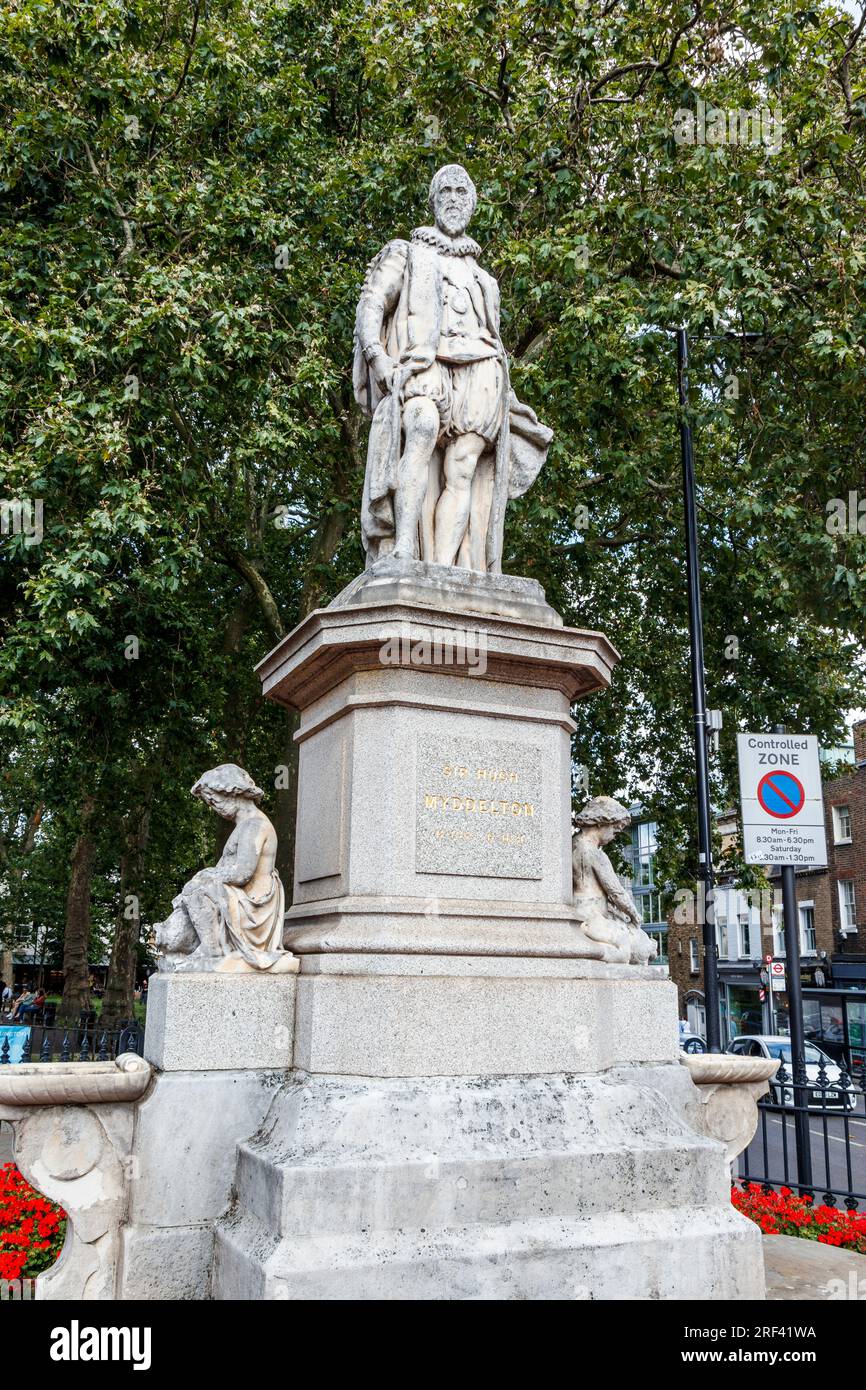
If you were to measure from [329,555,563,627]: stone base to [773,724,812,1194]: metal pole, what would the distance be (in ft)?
13.9

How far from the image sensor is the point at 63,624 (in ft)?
36.1

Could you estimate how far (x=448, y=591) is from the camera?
6.14 metres

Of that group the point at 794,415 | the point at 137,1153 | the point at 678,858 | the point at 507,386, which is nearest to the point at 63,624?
the point at 507,386

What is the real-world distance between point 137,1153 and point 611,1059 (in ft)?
8.13

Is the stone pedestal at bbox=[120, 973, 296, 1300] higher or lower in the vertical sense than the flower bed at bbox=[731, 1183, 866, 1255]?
higher

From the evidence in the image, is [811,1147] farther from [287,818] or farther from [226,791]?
[226,791]

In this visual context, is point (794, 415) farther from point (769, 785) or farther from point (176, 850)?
point (176, 850)

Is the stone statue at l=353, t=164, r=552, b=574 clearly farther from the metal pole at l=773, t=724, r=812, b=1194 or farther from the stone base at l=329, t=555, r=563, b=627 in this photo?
the metal pole at l=773, t=724, r=812, b=1194

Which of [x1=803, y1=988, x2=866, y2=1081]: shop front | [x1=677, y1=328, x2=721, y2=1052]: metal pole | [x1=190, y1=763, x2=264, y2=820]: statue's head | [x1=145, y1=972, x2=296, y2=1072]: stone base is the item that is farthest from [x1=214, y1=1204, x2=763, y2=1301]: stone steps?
[x1=803, y1=988, x2=866, y2=1081]: shop front

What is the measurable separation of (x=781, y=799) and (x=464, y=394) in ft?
16.1

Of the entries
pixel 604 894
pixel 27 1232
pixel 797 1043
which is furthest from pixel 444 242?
pixel 797 1043

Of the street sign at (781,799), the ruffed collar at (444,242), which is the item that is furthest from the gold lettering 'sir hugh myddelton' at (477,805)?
the street sign at (781,799)

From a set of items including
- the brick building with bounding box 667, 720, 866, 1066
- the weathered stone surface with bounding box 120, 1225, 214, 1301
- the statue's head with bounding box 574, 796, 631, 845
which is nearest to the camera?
the weathered stone surface with bounding box 120, 1225, 214, 1301

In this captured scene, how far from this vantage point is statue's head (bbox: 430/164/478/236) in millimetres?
6984
